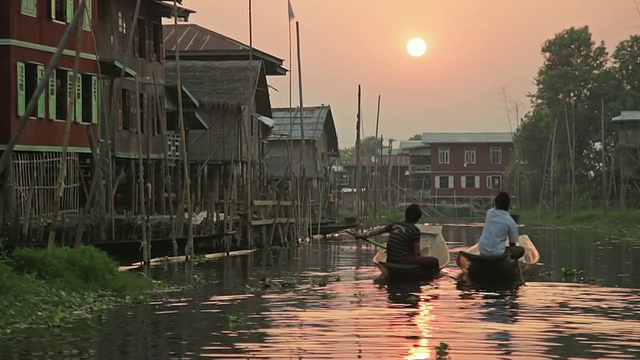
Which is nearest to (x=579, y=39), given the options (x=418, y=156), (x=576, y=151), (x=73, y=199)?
(x=576, y=151)

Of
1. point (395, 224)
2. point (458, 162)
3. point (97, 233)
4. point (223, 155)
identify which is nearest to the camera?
point (395, 224)

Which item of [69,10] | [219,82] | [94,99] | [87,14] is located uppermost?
[69,10]

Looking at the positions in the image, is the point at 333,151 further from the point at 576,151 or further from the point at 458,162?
the point at 458,162

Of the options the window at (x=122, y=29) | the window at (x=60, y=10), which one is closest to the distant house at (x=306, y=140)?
the window at (x=122, y=29)

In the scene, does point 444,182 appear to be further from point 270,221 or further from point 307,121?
point 270,221

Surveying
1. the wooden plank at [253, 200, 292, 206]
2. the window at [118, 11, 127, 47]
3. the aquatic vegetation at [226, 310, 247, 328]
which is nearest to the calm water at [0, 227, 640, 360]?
the aquatic vegetation at [226, 310, 247, 328]

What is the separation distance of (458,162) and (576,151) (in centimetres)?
2623

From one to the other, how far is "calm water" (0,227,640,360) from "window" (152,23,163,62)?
16820 millimetres

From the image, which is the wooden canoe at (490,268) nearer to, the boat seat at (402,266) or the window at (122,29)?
the boat seat at (402,266)

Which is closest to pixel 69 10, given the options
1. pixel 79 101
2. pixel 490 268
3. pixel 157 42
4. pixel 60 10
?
pixel 60 10

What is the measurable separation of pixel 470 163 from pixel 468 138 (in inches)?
88.3

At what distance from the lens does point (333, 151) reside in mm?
75500

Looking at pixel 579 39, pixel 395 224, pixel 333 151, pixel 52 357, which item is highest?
pixel 579 39

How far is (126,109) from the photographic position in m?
37.8
